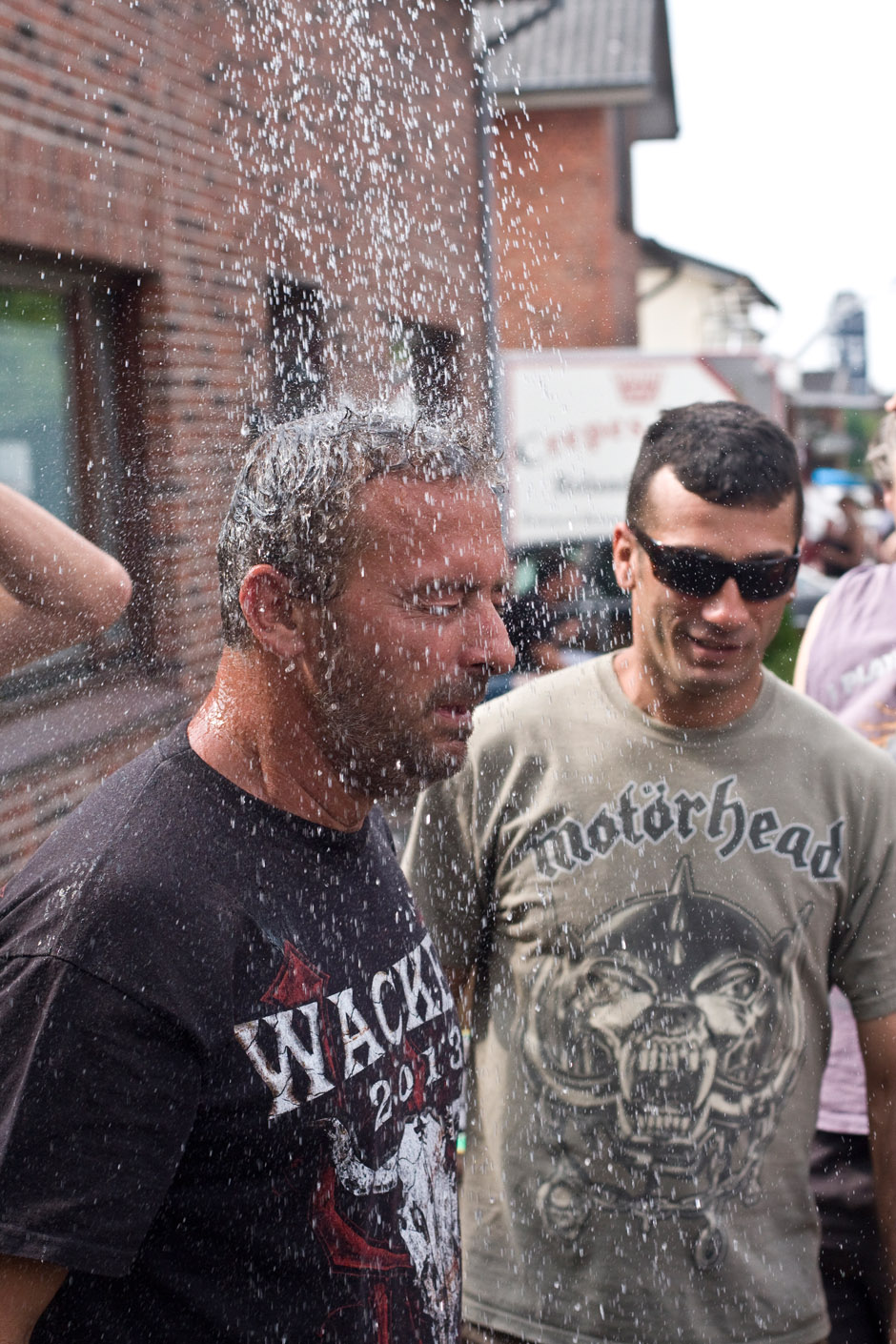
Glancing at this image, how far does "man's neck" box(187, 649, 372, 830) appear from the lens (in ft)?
4.58

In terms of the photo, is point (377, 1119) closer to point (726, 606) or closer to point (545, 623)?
point (726, 606)

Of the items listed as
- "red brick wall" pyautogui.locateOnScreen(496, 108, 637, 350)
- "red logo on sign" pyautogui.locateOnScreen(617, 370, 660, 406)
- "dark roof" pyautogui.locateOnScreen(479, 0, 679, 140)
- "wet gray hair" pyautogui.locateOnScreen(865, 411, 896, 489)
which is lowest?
"wet gray hair" pyautogui.locateOnScreen(865, 411, 896, 489)

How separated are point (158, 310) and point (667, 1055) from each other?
2.44m

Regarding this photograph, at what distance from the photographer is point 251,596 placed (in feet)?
4.74

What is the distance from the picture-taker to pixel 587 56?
40.1ft

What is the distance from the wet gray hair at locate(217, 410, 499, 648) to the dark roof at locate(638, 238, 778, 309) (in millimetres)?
17067

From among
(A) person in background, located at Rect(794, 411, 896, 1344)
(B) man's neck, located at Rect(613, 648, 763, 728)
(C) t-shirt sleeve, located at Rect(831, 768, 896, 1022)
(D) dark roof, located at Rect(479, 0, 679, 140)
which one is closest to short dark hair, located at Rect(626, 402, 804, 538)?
(B) man's neck, located at Rect(613, 648, 763, 728)

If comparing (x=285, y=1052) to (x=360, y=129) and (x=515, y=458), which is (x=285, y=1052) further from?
(x=515, y=458)

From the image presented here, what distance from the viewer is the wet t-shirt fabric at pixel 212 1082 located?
44.8 inches

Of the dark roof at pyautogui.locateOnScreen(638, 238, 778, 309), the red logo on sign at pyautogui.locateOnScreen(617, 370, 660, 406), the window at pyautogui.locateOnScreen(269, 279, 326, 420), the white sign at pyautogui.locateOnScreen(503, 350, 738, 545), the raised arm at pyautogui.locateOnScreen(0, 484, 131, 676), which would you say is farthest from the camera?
the dark roof at pyautogui.locateOnScreen(638, 238, 778, 309)

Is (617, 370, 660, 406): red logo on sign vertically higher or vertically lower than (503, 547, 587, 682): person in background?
higher

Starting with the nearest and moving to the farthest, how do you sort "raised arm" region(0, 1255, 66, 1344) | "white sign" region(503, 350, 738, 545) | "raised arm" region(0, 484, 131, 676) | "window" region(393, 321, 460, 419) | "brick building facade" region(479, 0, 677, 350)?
"raised arm" region(0, 1255, 66, 1344) < "raised arm" region(0, 484, 131, 676) < "window" region(393, 321, 460, 419) < "white sign" region(503, 350, 738, 545) < "brick building facade" region(479, 0, 677, 350)

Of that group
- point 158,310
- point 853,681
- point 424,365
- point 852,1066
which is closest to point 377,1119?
point 852,1066

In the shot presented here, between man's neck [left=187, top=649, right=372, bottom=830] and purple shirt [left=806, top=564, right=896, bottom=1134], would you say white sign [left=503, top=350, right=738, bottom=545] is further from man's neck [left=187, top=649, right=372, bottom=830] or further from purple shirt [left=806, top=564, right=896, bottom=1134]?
man's neck [left=187, top=649, right=372, bottom=830]
